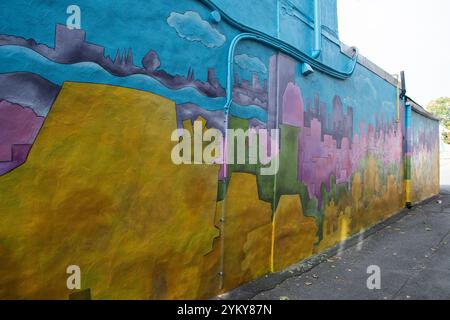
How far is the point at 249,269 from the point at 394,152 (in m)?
6.57

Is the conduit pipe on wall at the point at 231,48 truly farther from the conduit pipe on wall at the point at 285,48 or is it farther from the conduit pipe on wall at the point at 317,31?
the conduit pipe on wall at the point at 317,31

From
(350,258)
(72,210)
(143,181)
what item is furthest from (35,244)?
(350,258)

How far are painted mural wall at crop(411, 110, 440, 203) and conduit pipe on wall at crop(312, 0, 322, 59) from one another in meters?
6.46

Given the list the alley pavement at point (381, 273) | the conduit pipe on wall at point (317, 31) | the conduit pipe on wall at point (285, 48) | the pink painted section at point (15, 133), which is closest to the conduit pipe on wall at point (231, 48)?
the conduit pipe on wall at point (285, 48)

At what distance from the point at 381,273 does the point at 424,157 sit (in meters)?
8.56

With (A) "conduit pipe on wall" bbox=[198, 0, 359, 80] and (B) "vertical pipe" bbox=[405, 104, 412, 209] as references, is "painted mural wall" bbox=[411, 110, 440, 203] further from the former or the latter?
(A) "conduit pipe on wall" bbox=[198, 0, 359, 80]

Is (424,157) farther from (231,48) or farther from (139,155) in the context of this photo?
(139,155)

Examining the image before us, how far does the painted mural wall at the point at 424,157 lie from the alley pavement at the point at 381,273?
13.4 feet

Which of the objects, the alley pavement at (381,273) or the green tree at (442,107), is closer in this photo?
the alley pavement at (381,273)

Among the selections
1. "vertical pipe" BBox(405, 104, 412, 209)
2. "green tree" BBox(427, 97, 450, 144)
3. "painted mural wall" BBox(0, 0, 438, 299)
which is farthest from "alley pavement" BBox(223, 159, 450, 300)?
"green tree" BBox(427, 97, 450, 144)

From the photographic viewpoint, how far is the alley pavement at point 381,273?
3865mm

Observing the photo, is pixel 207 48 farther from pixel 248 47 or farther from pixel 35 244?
pixel 35 244

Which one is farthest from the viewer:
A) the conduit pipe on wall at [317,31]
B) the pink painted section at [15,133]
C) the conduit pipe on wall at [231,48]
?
the conduit pipe on wall at [317,31]

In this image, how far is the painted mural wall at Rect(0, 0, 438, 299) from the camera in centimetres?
224
